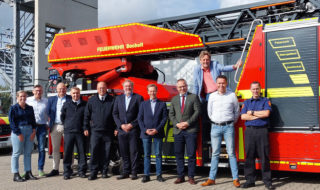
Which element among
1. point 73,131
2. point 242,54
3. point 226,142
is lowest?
point 226,142

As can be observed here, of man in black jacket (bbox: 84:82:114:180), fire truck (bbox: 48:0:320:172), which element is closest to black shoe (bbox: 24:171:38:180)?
man in black jacket (bbox: 84:82:114:180)

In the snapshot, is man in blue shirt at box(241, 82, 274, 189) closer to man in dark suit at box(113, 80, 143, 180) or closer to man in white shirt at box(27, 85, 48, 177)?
man in dark suit at box(113, 80, 143, 180)

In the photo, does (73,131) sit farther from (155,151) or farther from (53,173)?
(155,151)

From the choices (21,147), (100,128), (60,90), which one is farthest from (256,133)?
(21,147)

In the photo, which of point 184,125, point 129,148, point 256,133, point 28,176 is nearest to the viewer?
point 256,133

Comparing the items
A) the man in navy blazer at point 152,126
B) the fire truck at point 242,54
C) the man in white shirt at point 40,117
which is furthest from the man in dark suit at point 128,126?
the man in white shirt at point 40,117

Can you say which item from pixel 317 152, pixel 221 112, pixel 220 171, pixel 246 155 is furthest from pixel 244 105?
pixel 220 171

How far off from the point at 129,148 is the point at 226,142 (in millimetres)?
1952

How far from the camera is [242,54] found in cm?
605

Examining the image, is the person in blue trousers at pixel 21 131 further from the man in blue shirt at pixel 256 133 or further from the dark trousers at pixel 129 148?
the man in blue shirt at pixel 256 133

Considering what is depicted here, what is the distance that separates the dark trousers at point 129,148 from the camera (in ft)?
21.5

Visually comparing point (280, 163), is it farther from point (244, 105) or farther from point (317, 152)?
point (244, 105)

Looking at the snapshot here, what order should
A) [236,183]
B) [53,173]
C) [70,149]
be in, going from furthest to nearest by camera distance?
1. [53,173]
2. [70,149]
3. [236,183]

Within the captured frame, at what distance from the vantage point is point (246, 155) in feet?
18.7
